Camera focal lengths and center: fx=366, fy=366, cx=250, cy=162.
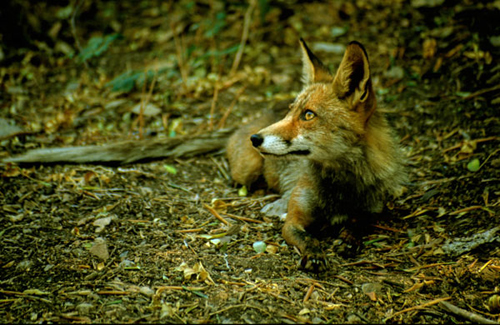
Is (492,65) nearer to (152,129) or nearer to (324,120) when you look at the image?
(324,120)

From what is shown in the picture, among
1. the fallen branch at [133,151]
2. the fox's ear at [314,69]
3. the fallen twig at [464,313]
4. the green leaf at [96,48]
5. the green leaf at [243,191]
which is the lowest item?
the green leaf at [243,191]

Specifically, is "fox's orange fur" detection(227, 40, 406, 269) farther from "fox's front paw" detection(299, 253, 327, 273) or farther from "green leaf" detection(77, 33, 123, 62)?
"green leaf" detection(77, 33, 123, 62)

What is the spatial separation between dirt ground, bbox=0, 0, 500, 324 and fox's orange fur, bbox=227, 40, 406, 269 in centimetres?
27

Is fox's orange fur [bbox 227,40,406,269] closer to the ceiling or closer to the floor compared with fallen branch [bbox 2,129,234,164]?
closer to the ceiling

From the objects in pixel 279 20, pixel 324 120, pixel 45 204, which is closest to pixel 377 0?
pixel 279 20

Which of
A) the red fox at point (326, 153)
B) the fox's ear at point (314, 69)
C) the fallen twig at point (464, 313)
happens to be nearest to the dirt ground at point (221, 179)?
the fallen twig at point (464, 313)

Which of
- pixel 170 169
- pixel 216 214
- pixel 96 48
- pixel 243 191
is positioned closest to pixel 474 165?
pixel 243 191

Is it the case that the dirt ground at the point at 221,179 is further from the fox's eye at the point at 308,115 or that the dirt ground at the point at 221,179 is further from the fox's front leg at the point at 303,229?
the fox's eye at the point at 308,115

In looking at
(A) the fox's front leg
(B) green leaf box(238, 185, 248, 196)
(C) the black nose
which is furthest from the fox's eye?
(B) green leaf box(238, 185, 248, 196)

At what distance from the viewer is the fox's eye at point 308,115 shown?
124 inches

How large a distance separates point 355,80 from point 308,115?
1.57ft

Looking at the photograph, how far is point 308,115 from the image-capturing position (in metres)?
3.17

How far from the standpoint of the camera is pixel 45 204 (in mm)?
3475

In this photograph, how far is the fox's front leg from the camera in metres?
2.86
